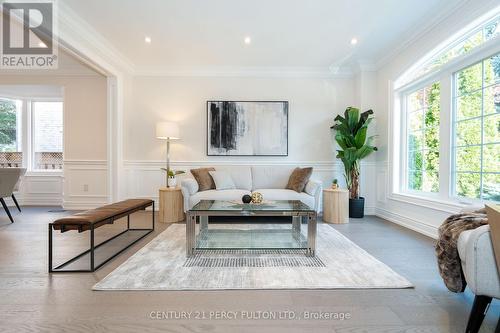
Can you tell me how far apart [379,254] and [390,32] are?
3.01m

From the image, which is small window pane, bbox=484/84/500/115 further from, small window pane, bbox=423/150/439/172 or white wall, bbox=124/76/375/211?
white wall, bbox=124/76/375/211

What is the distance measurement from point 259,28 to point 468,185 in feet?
10.5

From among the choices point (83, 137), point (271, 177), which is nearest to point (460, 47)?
point (271, 177)

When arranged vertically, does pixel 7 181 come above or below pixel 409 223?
above

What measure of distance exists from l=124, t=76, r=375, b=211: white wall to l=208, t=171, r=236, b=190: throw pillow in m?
0.58

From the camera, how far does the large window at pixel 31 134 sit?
5656mm

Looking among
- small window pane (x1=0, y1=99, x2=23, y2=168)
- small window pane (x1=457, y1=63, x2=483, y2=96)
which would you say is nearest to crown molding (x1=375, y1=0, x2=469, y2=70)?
small window pane (x1=457, y1=63, x2=483, y2=96)

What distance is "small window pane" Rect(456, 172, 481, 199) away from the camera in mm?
2895

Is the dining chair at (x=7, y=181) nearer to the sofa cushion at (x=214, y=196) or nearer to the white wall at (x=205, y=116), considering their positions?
the white wall at (x=205, y=116)

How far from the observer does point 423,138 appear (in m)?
3.84

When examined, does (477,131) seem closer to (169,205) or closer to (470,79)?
(470,79)

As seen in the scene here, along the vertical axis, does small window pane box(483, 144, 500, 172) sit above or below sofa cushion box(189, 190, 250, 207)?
above

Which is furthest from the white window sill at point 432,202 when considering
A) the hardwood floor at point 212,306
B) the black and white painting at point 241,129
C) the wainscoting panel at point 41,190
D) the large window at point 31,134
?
the large window at point 31,134

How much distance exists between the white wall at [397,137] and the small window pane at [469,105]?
77 cm
